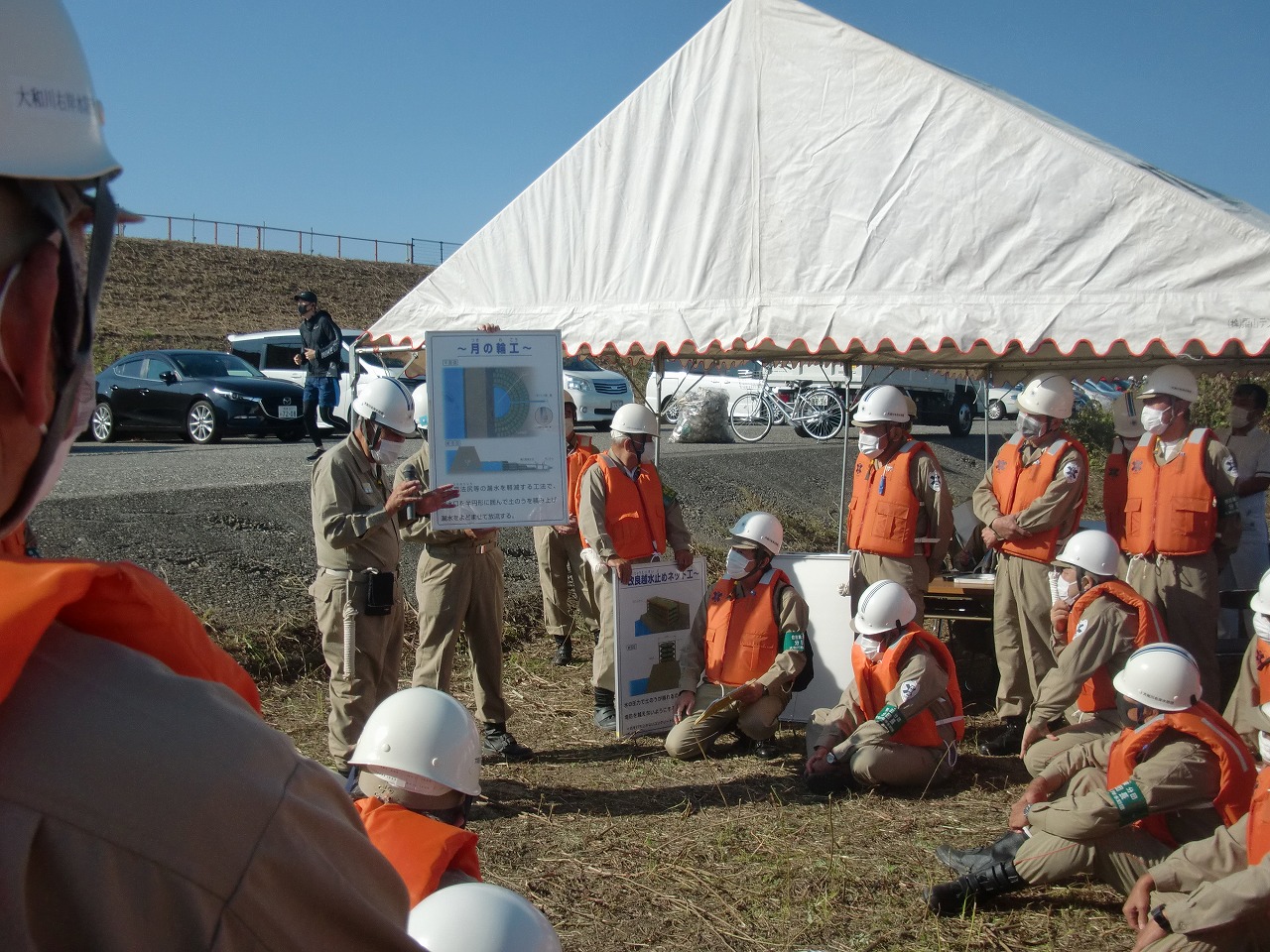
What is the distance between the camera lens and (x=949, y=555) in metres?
9.62

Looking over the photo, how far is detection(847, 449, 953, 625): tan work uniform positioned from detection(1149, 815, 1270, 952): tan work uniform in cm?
328

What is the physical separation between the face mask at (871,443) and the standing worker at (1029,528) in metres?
0.79

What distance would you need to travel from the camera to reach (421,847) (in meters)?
2.62

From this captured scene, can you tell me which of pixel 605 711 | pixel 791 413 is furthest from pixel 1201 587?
pixel 791 413

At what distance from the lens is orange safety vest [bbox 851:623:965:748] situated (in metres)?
5.99

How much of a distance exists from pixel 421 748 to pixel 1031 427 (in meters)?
5.31

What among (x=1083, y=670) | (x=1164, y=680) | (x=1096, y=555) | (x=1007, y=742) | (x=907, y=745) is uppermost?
(x=1096, y=555)

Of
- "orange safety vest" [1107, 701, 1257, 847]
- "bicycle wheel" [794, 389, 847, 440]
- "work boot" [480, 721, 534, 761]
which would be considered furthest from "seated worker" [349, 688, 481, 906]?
"bicycle wheel" [794, 389, 847, 440]

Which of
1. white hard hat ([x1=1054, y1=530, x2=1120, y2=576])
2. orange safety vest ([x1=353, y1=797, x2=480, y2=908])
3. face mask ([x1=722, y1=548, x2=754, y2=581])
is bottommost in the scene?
orange safety vest ([x1=353, y1=797, x2=480, y2=908])

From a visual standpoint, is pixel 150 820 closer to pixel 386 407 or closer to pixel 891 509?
pixel 386 407

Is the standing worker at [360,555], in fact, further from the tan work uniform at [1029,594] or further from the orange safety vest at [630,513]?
the tan work uniform at [1029,594]

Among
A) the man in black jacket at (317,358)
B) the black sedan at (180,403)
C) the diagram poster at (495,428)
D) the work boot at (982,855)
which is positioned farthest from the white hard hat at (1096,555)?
the black sedan at (180,403)

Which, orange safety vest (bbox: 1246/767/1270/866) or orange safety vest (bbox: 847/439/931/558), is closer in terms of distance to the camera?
orange safety vest (bbox: 1246/767/1270/866)

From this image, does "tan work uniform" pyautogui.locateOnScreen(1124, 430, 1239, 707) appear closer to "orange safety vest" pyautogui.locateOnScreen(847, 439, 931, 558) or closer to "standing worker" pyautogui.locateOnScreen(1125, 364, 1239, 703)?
"standing worker" pyautogui.locateOnScreen(1125, 364, 1239, 703)
